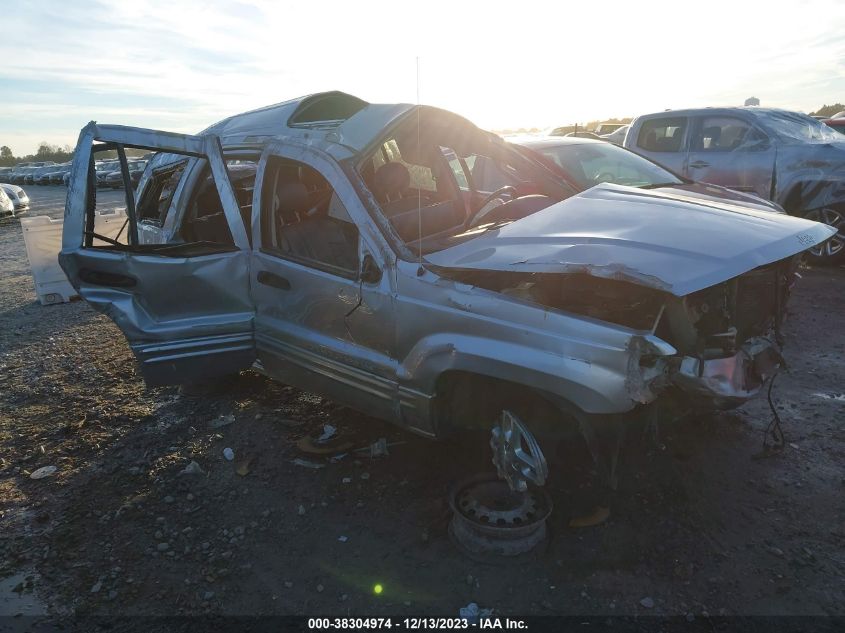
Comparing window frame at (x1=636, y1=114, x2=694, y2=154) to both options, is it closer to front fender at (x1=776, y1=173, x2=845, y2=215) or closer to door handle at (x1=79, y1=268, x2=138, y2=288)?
front fender at (x1=776, y1=173, x2=845, y2=215)

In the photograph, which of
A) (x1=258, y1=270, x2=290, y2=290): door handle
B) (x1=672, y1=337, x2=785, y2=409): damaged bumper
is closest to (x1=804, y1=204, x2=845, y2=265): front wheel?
(x1=672, y1=337, x2=785, y2=409): damaged bumper

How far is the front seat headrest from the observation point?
11.6 ft

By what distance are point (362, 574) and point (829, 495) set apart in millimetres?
2273

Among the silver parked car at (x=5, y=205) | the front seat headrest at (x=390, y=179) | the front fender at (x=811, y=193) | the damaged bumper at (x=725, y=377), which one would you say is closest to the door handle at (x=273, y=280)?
the front seat headrest at (x=390, y=179)

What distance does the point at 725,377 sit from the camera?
231cm

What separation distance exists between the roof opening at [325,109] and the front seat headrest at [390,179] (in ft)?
1.29

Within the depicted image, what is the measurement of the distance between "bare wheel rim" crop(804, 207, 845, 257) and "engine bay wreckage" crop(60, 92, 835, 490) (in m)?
4.34

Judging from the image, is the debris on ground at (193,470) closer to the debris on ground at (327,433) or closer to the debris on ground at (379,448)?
the debris on ground at (327,433)

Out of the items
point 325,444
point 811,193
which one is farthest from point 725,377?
point 811,193

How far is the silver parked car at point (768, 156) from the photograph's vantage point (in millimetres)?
6453

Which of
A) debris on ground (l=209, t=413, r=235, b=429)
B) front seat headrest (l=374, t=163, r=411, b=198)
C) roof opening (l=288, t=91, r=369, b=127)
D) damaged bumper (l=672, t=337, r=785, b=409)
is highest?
roof opening (l=288, t=91, r=369, b=127)

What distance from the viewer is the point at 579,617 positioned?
2197 mm

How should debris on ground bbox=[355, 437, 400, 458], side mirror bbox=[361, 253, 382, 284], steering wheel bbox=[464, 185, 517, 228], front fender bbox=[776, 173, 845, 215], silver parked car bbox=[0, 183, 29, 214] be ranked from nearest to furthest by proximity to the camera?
side mirror bbox=[361, 253, 382, 284], debris on ground bbox=[355, 437, 400, 458], steering wheel bbox=[464, 185, 517, 228], front fender bbox=[776, 173, 845, 215], silver parked car bbox=[0, 183, 29, 214]

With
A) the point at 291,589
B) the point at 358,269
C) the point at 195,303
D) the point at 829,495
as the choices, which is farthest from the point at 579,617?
the point at 195,303
